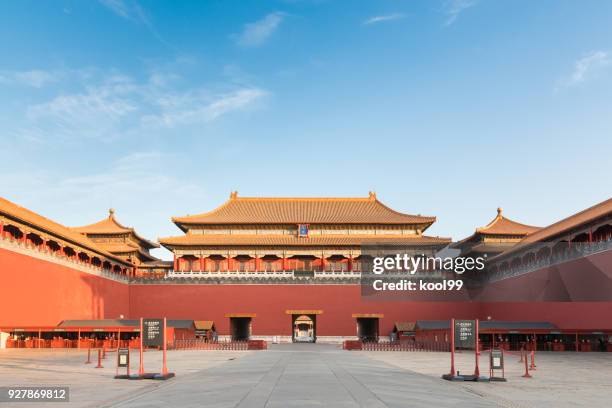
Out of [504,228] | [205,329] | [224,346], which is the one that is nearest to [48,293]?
[224,346]

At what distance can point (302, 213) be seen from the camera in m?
62.7

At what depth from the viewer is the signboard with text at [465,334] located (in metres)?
21.0

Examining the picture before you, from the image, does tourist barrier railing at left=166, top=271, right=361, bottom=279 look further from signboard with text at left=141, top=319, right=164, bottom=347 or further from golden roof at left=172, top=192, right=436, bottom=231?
signboard with text at left=141, top=319, right=164, bottom=347

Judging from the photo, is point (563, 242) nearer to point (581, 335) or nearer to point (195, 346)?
point (581, 335)

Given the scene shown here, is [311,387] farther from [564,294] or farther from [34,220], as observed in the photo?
[564,294]

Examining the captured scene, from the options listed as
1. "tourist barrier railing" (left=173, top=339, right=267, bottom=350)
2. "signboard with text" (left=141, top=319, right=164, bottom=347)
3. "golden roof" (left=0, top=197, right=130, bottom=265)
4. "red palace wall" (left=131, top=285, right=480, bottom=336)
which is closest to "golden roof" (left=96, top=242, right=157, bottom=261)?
"red palace wall" (left=131, top=285, right=480, bottom=336)

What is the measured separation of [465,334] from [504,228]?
44134mm

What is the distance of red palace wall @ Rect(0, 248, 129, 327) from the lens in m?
38.4

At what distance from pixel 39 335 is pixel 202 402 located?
30.6 meters

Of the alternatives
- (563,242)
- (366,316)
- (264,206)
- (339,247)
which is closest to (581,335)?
(563,242)

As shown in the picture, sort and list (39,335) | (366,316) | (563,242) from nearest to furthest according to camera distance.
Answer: (39,335) → (563,242) → (366,316)

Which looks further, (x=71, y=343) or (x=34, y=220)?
(x=34, y=220)

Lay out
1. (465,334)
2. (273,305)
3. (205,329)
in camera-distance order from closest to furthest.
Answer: (465,334)
(205,329)
(273,305)

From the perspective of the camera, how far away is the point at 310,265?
60125 mm
